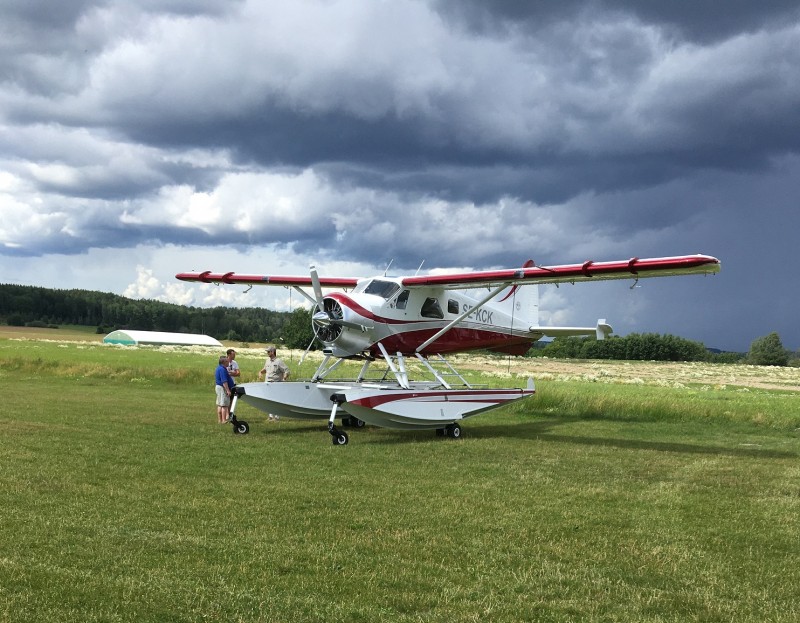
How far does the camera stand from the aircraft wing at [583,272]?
12812mm

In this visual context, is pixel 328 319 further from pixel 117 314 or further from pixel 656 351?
pixel 117 314

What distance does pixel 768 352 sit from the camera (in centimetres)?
12475

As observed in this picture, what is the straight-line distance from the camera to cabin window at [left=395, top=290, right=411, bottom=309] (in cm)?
1602

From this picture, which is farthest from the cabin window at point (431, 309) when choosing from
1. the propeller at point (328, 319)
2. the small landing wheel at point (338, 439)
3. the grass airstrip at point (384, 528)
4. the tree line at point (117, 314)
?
the tree line at point (117, 314)

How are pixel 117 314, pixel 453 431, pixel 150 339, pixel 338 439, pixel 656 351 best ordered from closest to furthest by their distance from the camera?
pixel 338 439, pixel 453 431, pixel 150 339, pixel 656 351, pixel 117 314

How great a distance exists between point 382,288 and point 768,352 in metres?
127

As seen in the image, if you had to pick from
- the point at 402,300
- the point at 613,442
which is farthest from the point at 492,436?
the point at 402,300

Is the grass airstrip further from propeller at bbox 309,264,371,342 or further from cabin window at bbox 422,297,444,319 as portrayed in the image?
cabin window at bbox 422,297,444,319

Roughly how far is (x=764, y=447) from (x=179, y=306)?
150591 mm

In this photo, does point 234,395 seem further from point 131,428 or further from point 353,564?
point 353,564

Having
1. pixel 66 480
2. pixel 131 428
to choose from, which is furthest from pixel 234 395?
pixel 66 480

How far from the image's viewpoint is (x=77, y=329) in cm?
14150

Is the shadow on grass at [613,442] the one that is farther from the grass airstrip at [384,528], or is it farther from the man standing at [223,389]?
the man standing at [223,389]

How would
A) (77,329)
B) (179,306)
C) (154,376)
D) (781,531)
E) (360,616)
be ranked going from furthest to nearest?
(179,306) → (77,329) → (154,376) → (781,531) → (360,616)
